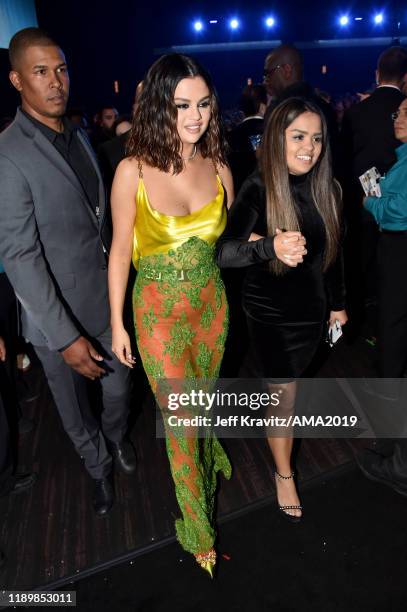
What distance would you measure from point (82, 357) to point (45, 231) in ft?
1.63

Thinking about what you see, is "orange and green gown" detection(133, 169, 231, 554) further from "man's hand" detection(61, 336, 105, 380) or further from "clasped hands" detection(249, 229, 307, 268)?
"clasped hands" detection(249, 229, 307, 268)

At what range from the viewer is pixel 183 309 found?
1.75 m

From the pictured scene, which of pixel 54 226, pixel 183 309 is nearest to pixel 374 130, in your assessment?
pixel 183 309

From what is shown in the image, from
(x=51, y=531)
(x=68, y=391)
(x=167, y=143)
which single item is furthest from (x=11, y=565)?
(x=167, y=143)

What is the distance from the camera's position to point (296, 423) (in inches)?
106

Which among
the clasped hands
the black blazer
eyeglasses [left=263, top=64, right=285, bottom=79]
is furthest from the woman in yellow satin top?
the black blazer

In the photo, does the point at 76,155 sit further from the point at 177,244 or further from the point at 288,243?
the point at 288,243

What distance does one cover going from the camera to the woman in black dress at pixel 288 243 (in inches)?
63.6

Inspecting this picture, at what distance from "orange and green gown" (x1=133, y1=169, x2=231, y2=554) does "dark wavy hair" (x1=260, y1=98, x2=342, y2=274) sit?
0.23 meters

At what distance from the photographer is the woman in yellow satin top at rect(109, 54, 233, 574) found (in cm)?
159

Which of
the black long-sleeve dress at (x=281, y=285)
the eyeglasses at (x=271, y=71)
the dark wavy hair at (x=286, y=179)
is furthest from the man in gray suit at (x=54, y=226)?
the eyeglasses at (x=271, y=71)

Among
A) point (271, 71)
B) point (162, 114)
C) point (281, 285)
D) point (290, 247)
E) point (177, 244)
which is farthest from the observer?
point (271, 71)

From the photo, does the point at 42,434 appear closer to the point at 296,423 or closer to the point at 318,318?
the point at 296,423

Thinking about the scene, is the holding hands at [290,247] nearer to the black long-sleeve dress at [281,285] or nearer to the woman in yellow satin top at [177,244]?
the black long-sleeve dress at [281,285]
